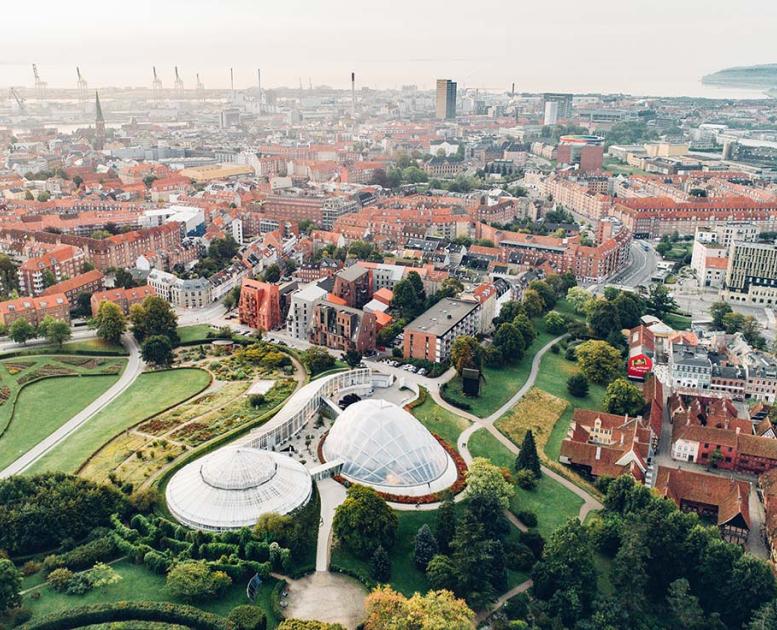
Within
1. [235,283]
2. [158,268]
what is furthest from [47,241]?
[235,283]

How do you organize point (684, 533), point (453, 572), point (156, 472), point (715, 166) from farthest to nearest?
1. point (715, 166)
2. point (156, 472)
3. point (684, 533)
4. point (453, 572)

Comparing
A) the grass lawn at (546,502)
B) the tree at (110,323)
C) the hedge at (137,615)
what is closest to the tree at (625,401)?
the grass lawn at (546,502)

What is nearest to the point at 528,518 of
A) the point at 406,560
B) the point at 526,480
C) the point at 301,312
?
the point at 526,480

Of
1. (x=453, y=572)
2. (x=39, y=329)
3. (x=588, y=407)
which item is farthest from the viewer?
(x=39, y=329)

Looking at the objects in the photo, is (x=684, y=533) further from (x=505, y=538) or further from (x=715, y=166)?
(x=715, y=166)

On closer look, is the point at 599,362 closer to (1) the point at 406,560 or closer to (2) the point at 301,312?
(2) the point at 301,312

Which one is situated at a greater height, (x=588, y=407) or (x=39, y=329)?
(x=39, y=329)
